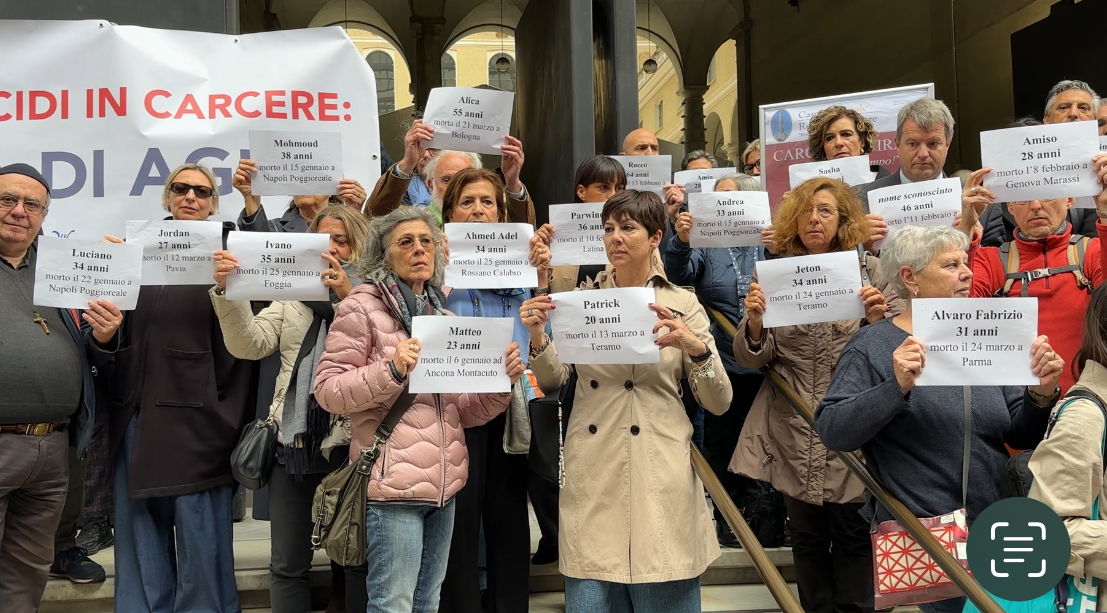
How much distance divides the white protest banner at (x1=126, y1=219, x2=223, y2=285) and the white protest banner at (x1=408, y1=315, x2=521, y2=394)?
101 cm

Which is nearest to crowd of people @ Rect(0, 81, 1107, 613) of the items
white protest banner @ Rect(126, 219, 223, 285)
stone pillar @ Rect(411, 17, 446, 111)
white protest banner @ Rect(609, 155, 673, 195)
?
white protest banner @ Rect(126, 219, 223, 285)

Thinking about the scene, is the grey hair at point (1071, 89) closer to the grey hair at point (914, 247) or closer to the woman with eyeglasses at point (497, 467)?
the grey hair at point (914, 247)

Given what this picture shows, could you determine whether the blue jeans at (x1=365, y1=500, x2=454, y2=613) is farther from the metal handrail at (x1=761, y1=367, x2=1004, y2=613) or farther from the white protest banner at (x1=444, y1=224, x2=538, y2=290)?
the metal handrail at (x1=761, y1=367, x2=1004, y2=613)

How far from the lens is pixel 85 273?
3629mm

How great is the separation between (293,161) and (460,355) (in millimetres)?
1416

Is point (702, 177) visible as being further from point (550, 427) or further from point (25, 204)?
point (25, 204)

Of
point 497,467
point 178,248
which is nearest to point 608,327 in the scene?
point 497,467

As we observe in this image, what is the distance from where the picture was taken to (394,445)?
3330 mm

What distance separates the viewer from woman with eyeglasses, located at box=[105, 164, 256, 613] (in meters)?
3.91

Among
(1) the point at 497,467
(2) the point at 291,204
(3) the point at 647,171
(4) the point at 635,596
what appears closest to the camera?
(4) the point at 635,596

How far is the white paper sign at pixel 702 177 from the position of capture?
5.20 m

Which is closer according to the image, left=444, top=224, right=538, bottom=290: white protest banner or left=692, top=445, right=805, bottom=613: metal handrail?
left=692, top=445, right=805, bottom=613: metal handrail

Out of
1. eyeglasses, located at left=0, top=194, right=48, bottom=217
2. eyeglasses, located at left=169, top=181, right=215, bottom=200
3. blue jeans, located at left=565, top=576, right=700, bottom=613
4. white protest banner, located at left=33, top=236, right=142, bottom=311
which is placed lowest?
blue jeans, located at left=565, top=576, right=700, bottom=613

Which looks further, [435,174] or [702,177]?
[702,177]
